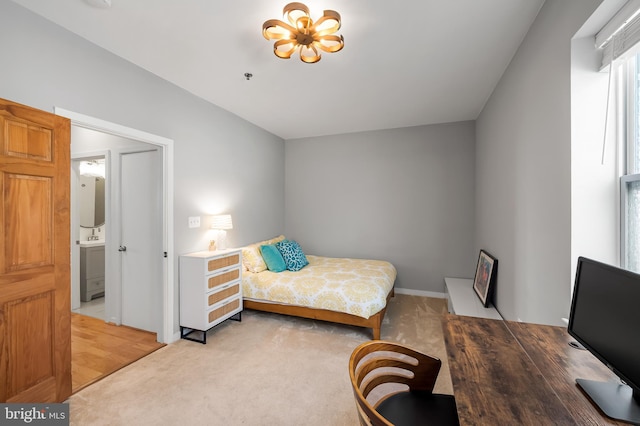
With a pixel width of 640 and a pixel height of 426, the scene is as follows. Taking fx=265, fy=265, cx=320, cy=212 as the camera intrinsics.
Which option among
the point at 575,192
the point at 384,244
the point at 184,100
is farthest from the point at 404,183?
the point at 184,100

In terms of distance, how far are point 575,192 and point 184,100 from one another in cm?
345

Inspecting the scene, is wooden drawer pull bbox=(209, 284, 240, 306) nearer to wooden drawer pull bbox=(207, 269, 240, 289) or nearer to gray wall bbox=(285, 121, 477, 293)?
wooden drawer pull bbox=(207, 269, 240, 289)

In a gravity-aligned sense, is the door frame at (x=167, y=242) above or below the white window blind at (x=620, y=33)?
below

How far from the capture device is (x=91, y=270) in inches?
160

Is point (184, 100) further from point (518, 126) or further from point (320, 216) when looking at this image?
point (518, 126)

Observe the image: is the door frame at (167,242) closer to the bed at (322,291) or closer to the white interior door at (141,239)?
the white interior door at (141,239)

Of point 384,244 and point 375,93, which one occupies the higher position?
point 375,93

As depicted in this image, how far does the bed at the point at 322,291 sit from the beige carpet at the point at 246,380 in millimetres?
216

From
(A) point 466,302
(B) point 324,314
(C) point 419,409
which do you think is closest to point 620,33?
(C) point 419,409

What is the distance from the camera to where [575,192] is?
1.37 meters

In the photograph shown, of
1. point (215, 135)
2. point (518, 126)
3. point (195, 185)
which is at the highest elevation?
point (215, 135)

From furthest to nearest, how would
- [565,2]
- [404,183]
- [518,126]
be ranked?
[404,183] < [518,126] < [565,2]

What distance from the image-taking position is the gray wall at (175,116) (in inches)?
70.4

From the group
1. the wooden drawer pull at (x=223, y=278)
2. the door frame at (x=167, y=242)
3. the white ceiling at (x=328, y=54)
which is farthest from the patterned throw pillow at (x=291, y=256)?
the white ceiling at (x=328, y=54)
